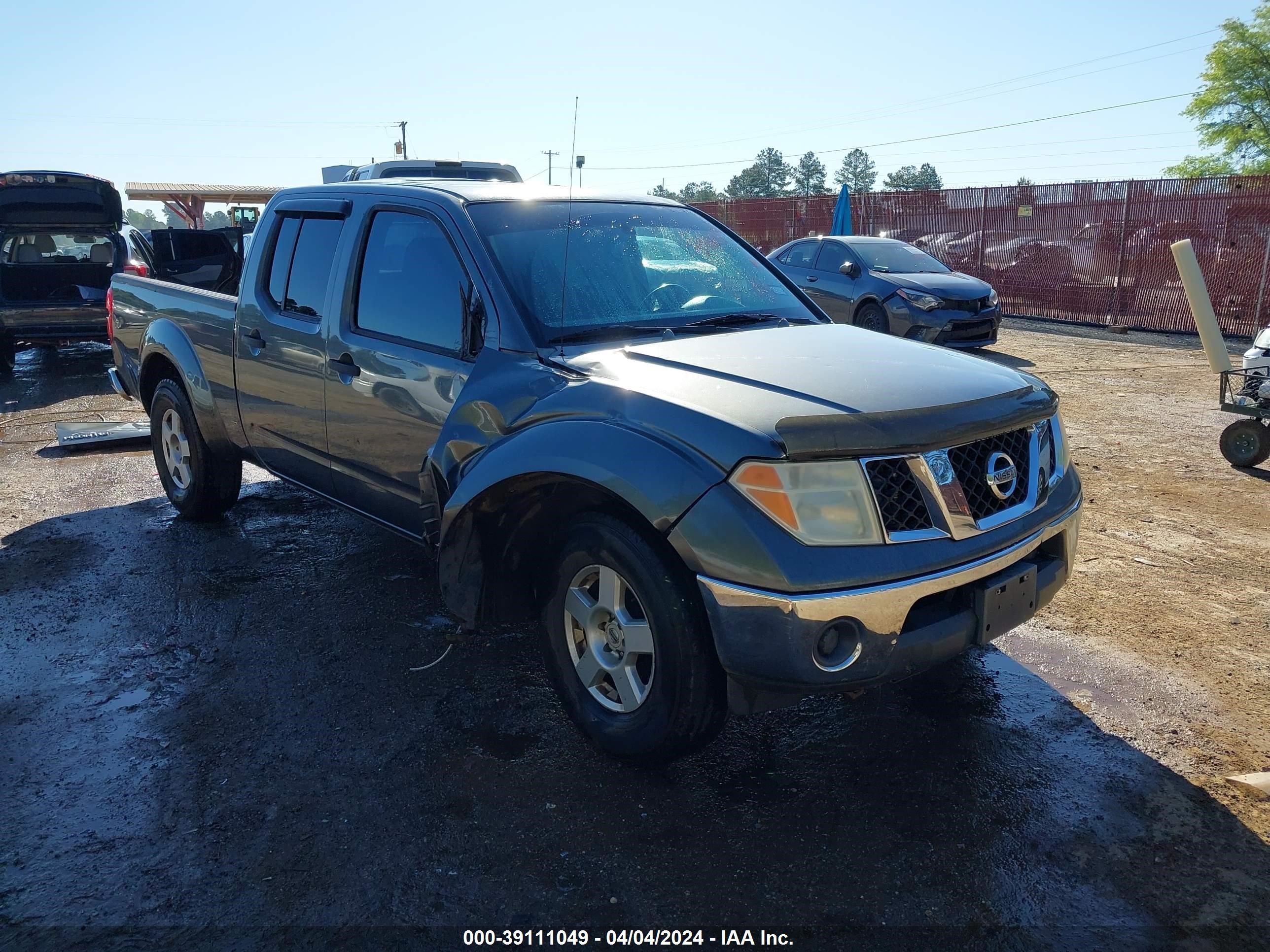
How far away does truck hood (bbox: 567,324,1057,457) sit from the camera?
263 centimetres

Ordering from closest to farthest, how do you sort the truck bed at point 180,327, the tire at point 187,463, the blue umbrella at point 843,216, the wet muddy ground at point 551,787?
the wet muddy ground at point 551,787
the truck bed at point 180,327
the tire at point 187,463
the blue umbrella at point 843,216

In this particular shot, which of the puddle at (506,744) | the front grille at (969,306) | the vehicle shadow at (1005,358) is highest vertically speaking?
the front grille at (969,306)

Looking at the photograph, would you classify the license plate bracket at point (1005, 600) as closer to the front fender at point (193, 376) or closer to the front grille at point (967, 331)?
the front fender at point (193, 376)

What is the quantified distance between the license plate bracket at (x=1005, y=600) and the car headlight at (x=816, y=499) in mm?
427

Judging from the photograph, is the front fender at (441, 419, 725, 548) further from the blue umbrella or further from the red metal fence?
the blue umbrella

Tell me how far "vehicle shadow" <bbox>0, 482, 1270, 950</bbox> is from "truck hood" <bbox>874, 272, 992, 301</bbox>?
28.8ft

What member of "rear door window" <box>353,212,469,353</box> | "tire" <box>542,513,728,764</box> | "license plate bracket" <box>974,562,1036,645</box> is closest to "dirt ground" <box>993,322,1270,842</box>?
"license plate bracket" <box>974,562,1036,645</box>

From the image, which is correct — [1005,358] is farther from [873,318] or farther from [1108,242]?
[1108,242]

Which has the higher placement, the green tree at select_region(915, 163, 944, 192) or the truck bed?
the green tree at select_region(915, 163, 944, 192)

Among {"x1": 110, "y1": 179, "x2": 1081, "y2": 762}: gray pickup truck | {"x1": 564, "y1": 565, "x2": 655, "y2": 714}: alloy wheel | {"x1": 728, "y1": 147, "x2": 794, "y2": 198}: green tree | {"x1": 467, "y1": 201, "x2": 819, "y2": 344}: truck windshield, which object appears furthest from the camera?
{"x1": 728, "y1": 147, "x2": 794, "y2": 198}: green tree

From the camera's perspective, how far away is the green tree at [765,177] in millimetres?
140750

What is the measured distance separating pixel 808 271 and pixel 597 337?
10399mm

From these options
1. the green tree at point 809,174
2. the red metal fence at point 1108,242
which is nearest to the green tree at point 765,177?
the green tree at point 809,174

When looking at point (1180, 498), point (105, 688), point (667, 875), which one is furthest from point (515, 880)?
point (1180, 498)
